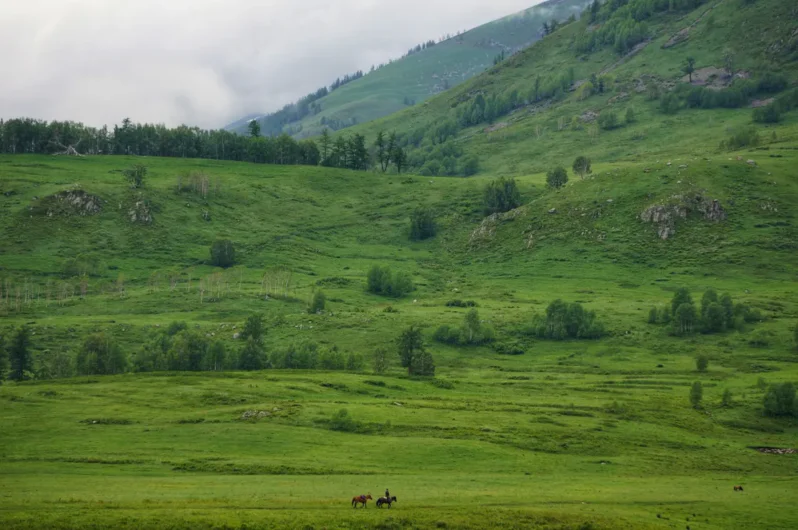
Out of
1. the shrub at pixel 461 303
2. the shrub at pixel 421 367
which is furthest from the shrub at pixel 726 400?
the shrub at pixel 461 303

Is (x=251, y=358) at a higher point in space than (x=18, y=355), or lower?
lower

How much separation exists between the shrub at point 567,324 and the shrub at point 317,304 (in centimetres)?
4696

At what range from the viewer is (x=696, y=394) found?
107 m

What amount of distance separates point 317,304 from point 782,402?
316 ft

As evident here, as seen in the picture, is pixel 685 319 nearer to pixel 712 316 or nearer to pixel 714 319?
pixel 712 316

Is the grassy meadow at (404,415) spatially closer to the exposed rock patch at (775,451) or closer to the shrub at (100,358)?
the exposed rock patch at (775,451)

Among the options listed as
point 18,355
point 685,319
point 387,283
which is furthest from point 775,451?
point 18,355

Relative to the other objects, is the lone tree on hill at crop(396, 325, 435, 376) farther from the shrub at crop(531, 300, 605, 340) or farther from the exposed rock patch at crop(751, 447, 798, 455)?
the exposed rock patch at crop(751, 447, 798, 455)

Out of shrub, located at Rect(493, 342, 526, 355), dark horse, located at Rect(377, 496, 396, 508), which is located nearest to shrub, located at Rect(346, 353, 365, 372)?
shrub, located at Rect(493, 342, 526, 355)

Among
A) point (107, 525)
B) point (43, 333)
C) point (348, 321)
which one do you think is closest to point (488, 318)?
point (348, 321)

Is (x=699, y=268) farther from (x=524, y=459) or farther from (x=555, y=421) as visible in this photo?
(x=524, y=459)

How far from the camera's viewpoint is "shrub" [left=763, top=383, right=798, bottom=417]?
102375 mm

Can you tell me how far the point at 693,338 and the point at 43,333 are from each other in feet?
416

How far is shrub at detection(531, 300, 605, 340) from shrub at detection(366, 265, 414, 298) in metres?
44.5
